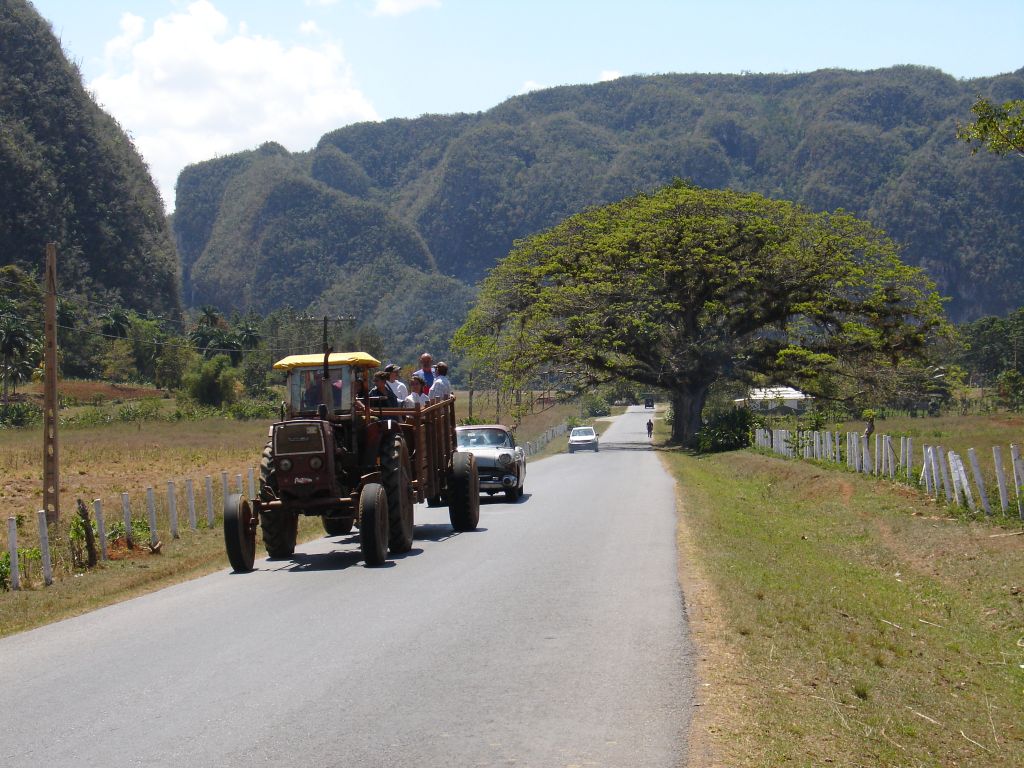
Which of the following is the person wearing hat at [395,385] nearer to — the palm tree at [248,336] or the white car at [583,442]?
the white car at [583,442]

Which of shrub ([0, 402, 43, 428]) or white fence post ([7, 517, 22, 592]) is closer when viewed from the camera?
white fence post ([7, 517, 22, 592])

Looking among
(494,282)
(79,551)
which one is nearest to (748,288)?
(494,282)

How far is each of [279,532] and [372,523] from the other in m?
2.04

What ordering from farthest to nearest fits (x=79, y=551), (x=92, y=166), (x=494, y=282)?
(x=92, y=166), (x=494, y=282), (x=79, y=551)

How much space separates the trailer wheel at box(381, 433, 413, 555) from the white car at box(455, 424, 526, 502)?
25.2 feet

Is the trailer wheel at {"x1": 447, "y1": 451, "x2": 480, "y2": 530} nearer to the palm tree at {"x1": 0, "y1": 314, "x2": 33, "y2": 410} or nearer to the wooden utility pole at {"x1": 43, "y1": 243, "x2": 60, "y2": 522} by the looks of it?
the wooden utility pole at {"x1": 43, "y1": 243, "x2": 60, "y2": 522}

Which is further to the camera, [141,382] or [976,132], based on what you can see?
[141,382]

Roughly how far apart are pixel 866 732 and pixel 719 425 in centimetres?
4336

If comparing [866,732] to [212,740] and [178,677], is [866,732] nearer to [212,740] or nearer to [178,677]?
[212,740]

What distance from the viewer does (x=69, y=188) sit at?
169m

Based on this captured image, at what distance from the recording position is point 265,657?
8750 millimetres

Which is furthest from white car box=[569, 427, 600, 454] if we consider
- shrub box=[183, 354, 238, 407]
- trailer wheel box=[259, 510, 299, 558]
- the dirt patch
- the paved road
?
shrub box=[183, 354, 238, 407]

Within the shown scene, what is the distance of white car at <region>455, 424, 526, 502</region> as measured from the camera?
76.0ft

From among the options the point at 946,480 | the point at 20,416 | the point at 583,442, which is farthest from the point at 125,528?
the point at 20,416
